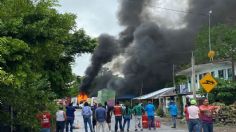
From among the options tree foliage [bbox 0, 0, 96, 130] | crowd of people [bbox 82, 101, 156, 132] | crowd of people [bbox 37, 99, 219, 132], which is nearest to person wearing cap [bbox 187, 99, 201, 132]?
crowd of people [bbox 37, 99, 219, 132]

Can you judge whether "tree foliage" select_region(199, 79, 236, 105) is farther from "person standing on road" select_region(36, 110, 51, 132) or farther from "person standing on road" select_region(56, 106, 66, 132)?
"person standing on road" select_region(36, 110, 51, 132)

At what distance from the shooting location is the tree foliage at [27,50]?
11.8 meters

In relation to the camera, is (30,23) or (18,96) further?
(18,96)

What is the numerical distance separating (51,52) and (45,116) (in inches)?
111

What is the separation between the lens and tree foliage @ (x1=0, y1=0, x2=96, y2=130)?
11836mm

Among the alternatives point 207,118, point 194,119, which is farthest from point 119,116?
point 207,118

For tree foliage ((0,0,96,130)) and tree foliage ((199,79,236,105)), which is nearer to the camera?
tree foliage ((0,0,96,130))

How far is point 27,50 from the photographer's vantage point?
1214 centimetres

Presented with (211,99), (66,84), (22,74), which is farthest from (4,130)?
(211,99)

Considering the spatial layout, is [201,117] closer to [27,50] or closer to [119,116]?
[27,50]

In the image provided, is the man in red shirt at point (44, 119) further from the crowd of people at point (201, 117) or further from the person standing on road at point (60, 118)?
the crowd of people at point (201, 117)

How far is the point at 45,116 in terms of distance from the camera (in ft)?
60.5

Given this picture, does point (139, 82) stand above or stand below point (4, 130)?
above

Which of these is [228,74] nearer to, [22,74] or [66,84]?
[66,84]
